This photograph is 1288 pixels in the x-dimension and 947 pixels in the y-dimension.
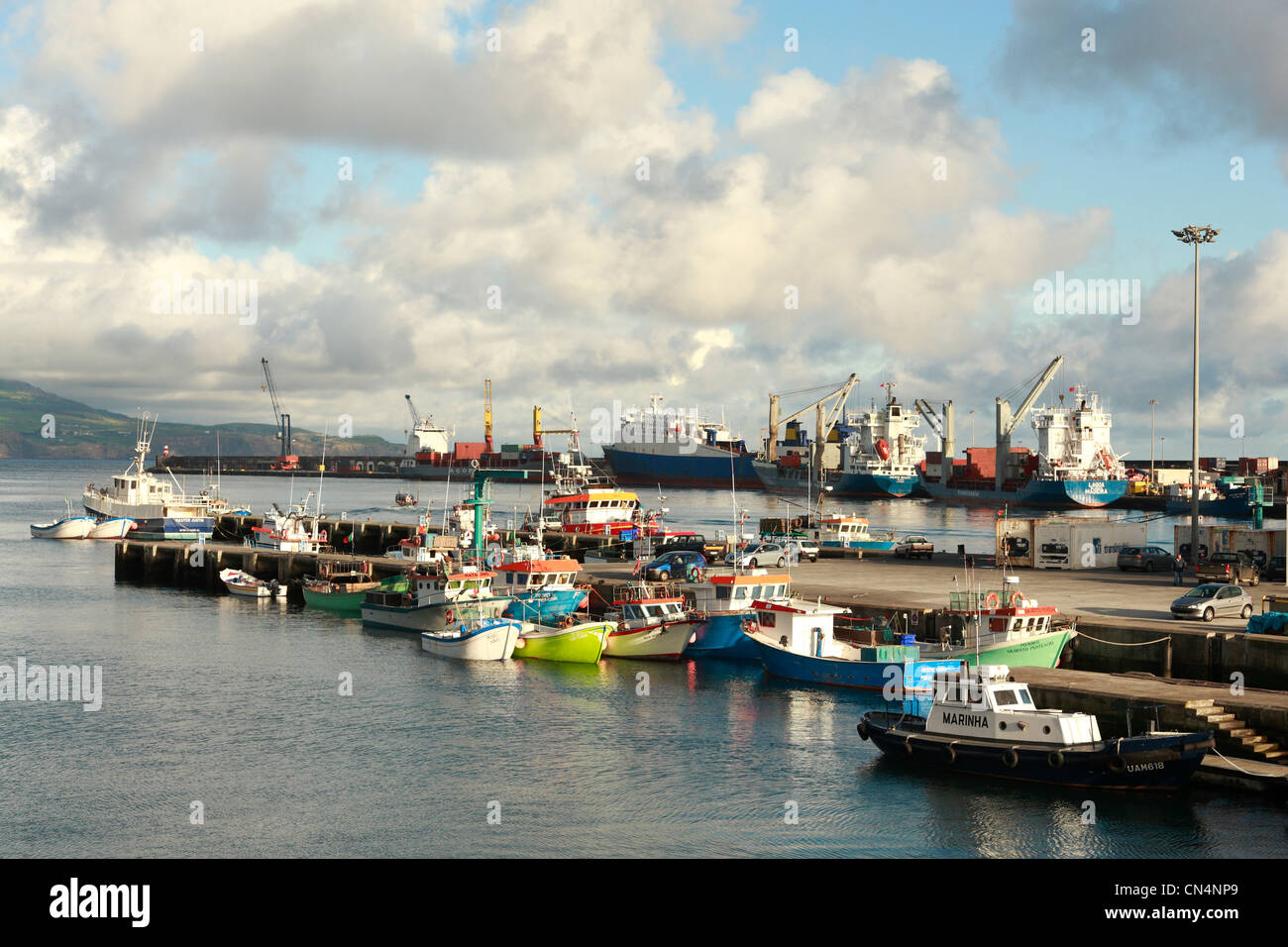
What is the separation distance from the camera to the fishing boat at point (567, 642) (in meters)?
44.0

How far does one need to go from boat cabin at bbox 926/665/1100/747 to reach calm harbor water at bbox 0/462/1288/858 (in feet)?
4.24

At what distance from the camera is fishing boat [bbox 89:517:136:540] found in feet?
351

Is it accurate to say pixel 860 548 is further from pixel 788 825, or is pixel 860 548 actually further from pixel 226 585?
pixel 788 825

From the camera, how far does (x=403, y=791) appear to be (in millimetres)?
27281

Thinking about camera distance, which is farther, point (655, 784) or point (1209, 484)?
point (1209, 484)

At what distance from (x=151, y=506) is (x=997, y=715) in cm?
9829

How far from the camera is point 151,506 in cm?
10856

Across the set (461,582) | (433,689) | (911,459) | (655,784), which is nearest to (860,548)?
(461,582)

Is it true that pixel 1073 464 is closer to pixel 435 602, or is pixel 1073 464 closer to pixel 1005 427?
pixel 1005 427

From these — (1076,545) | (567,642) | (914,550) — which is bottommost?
(567,642)

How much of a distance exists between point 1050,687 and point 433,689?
20.3m

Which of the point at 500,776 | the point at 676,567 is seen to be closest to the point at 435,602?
the point at 676,567

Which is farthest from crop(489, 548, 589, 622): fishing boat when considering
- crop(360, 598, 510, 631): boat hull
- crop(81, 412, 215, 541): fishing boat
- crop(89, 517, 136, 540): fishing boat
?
crop(89, 517, 136, 540): fishing boat

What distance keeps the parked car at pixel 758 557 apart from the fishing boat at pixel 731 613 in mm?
6104
